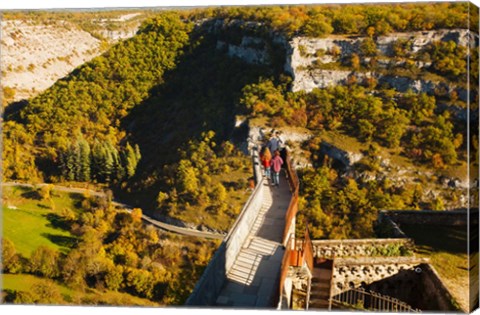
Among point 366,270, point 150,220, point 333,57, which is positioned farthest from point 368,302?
point 333,57

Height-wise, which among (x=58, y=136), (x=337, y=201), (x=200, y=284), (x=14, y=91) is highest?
(x=14, y=91)

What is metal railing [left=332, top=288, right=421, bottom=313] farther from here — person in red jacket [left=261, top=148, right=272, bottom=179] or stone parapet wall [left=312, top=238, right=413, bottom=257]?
person in red jacket [left=261, top=148, right=272, bottom=179]

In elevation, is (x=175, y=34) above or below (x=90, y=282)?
above

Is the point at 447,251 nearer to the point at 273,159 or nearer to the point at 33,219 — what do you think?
the point at 273,159

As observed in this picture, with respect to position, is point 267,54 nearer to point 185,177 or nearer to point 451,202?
point 185,177

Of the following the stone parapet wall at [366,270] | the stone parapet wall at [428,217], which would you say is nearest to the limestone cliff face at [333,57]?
the stone parapet wall at [428,217]

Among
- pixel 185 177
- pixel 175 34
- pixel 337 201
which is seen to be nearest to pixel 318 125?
pixel 337 201
